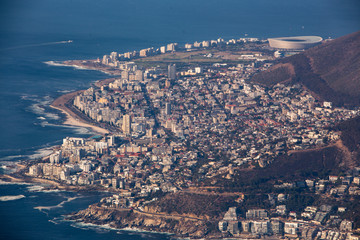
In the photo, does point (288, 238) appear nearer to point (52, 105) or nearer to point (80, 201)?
point (80, 201)

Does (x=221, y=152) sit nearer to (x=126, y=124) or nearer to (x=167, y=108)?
(x=126, y=124)

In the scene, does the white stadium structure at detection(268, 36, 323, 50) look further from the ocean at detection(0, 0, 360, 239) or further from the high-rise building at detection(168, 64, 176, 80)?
the high-rise building at detection(168, 64, 176, 80)

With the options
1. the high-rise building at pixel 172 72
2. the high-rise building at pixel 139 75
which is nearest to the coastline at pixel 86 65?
the high-rise building at pixel 139 75

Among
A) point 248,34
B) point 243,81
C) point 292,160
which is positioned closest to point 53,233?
point 292,160

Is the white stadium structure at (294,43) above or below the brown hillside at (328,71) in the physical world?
above

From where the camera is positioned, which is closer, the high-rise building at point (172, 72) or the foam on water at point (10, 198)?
the foam on water at point (10, 198)

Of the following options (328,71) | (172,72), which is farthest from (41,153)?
(328,71)

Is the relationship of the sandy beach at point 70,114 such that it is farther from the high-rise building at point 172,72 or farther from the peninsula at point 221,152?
the high-rise building at point 172,72
